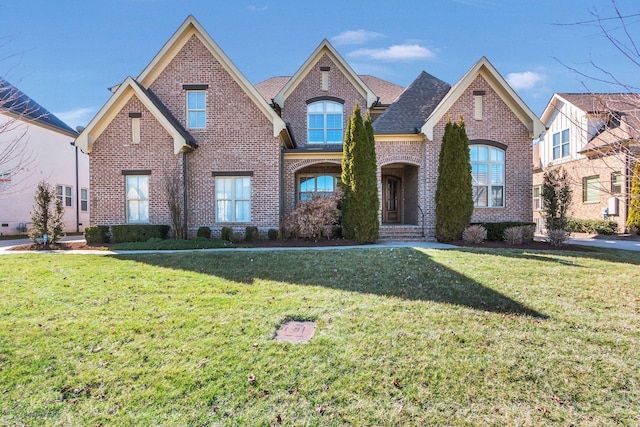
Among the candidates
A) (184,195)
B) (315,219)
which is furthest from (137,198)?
(315,219)

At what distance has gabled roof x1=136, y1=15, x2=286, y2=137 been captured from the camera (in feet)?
45.0

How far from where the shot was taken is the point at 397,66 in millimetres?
18188

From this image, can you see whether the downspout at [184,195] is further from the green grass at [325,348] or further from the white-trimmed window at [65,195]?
the white-trimmed window at [65,195]

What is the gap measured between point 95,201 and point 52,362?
11.6 meters

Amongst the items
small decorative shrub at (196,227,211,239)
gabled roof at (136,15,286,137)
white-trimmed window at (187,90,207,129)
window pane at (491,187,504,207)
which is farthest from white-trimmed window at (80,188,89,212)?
window pane at (491,187,504,207)

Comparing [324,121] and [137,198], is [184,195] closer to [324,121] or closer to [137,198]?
[137,198]

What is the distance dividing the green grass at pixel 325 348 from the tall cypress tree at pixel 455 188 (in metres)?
5.49

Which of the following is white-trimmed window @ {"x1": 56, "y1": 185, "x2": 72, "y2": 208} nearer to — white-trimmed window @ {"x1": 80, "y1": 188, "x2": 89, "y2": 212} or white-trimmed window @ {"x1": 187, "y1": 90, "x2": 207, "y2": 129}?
white-trimmed window @ {"x1": 80, "y1": 188, "x2": 89, "y2": 212}

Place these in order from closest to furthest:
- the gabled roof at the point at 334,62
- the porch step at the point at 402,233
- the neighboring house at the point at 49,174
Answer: the porch step at the point at 402,233
the gabled roof at the point at 334,62
the neighboring house at the point at 49,174

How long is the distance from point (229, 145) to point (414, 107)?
8.58 metres

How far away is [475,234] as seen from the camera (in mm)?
12320

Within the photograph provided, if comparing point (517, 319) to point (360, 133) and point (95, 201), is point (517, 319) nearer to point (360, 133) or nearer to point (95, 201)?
point (360, 133)

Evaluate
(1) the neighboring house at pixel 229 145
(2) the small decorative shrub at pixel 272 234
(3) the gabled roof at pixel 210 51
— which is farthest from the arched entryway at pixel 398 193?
(3) the gabled roof at pixel 210 51

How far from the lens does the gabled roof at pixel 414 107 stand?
48.2 feet
